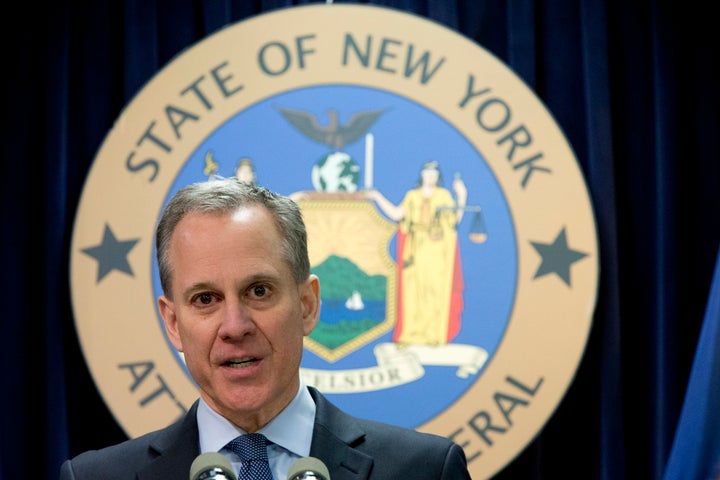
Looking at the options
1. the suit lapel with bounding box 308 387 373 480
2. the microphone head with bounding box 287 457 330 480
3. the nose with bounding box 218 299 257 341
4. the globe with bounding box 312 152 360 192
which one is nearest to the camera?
the microphone head with bounding box 287 457 330 480

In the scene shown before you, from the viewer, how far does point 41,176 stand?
3.13 metres

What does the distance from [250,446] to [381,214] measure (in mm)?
1438

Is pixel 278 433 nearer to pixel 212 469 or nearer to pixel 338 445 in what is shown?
pixel 338 445

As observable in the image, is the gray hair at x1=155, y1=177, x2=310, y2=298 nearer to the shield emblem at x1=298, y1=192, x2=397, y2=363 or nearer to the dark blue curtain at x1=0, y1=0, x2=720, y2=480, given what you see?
the shield emblem at x1=298, y1=192, x2=397, y2=363

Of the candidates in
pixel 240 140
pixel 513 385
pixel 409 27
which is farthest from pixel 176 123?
pixel 513 385

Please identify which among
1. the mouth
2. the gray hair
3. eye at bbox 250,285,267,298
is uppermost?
the gray hair

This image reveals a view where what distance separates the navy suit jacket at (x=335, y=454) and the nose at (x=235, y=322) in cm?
Result: 21

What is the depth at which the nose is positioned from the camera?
1.49 meters

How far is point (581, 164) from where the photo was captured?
2.94 metres

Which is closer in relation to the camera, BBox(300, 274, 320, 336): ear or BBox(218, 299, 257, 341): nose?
BBox(218, 299, 257, 341): nose

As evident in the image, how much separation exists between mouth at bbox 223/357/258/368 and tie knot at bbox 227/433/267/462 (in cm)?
11

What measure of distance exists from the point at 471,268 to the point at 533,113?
0.42m

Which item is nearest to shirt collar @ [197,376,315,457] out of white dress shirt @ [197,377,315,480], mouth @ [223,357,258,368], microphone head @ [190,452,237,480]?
white dress shirt @ [197,377,315,480]

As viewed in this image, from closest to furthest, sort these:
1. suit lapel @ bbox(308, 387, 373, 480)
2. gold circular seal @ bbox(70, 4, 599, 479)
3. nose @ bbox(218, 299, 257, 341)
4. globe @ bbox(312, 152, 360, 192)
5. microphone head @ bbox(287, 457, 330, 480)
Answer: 1. microphone head @ bbox(287, 457, 330, 480)
2. nose @ bbox(218, 299, 257, 341)
3. suit lapel @ bbox(308, 387, 373, 480)
4. gold circular seal @ bbox(70, 4, 599, 479)
5. globe @ bbox(312, 152, 360, 192)
